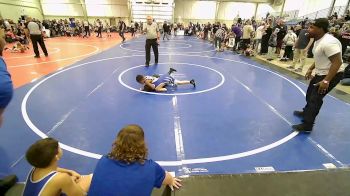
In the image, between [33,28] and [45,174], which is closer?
[45,174]

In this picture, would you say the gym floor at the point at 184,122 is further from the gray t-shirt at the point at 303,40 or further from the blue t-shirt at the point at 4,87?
the gray t-shirt at the point at 303,40

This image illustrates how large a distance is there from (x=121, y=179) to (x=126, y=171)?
68mm

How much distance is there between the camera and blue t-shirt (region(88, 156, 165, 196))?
5.29 feet

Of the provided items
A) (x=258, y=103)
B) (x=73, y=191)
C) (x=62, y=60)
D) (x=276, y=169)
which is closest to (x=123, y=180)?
(x=73, y=191)

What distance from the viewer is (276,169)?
307 cm

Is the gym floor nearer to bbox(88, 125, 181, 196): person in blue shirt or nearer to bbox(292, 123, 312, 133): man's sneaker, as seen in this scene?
bbox(292, 123, 312, 133): man's sneaker

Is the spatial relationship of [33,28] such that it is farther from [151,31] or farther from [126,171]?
[126,171]

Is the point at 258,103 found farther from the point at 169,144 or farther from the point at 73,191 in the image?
the point at 73,191

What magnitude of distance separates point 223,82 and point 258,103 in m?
1.83

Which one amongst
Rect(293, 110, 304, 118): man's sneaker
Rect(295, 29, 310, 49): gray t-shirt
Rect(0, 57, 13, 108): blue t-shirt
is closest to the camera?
Rect(0, 57, 13, 108): blue t-shirt

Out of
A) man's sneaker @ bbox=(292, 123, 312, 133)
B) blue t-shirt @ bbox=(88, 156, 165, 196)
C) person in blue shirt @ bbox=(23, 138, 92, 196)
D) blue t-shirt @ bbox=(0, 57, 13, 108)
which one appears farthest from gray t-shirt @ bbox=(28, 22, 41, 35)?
man's sneaker @ bbox=(292, 123, 312, 133)

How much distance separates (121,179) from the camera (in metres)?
1.63

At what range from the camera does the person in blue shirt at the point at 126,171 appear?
1.62m

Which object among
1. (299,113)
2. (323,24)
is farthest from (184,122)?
(323,24)
